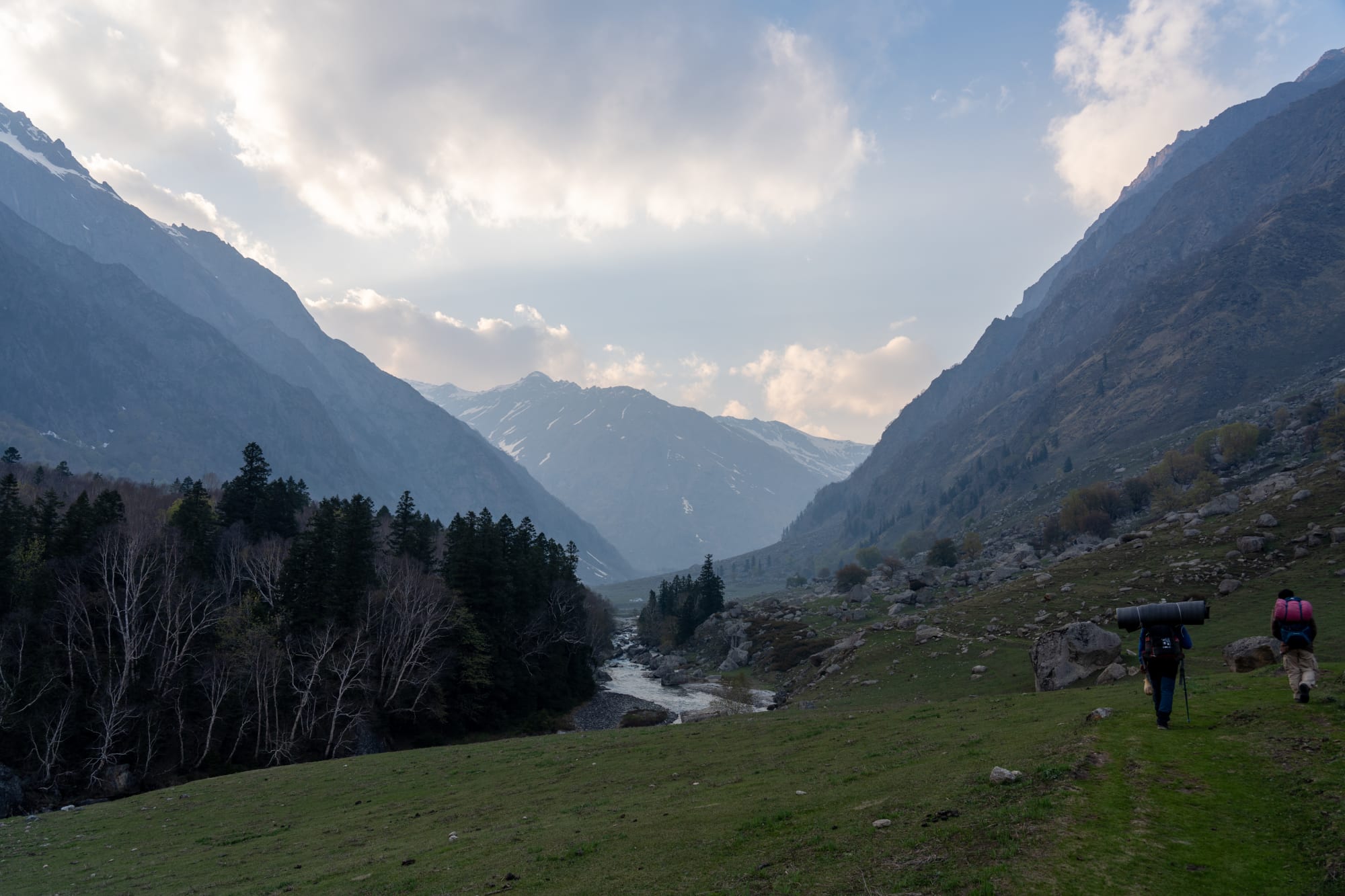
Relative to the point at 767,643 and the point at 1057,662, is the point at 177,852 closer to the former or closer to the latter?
the point at 1057,662

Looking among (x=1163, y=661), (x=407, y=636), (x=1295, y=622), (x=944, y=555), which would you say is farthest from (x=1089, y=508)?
(x=1163, y=661)

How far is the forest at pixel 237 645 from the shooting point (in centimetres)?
5697

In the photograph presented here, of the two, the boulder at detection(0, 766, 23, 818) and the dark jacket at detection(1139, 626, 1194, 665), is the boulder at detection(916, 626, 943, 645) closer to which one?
the dark jacket at detection(1139, 626, 1194, 665)

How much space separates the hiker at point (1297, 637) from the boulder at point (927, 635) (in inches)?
1887

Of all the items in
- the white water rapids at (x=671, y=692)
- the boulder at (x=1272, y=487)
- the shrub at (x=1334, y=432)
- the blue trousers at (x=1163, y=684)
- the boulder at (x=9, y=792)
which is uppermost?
the shrub at (x=1334, y=432)

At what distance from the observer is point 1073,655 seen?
140 ft

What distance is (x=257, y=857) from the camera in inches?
990

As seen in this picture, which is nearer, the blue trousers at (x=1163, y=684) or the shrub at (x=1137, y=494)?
the blue trousers at (x=1163, y=684)

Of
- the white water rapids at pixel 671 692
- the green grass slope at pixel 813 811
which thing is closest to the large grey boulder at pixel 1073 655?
the green grass slope at pixel 813 811

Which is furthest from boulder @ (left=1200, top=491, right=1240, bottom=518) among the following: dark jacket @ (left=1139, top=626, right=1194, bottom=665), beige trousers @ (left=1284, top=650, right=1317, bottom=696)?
dark jacket @ (left=1139, top=626, right=1194, bottom=665)

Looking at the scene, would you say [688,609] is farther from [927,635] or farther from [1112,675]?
[1112,675]

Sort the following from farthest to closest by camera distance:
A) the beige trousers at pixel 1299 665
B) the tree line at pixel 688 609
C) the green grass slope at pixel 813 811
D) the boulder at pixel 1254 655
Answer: the tree line at pixel 688 609 → the boulder at pixel 1254 655 → the beige trousers at pixel 1299 665 → the green grass slope at pixel 813 811

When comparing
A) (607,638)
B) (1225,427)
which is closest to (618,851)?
(607,638)

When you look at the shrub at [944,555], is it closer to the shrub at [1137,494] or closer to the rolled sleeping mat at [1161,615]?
the shrub at [1137,494]
